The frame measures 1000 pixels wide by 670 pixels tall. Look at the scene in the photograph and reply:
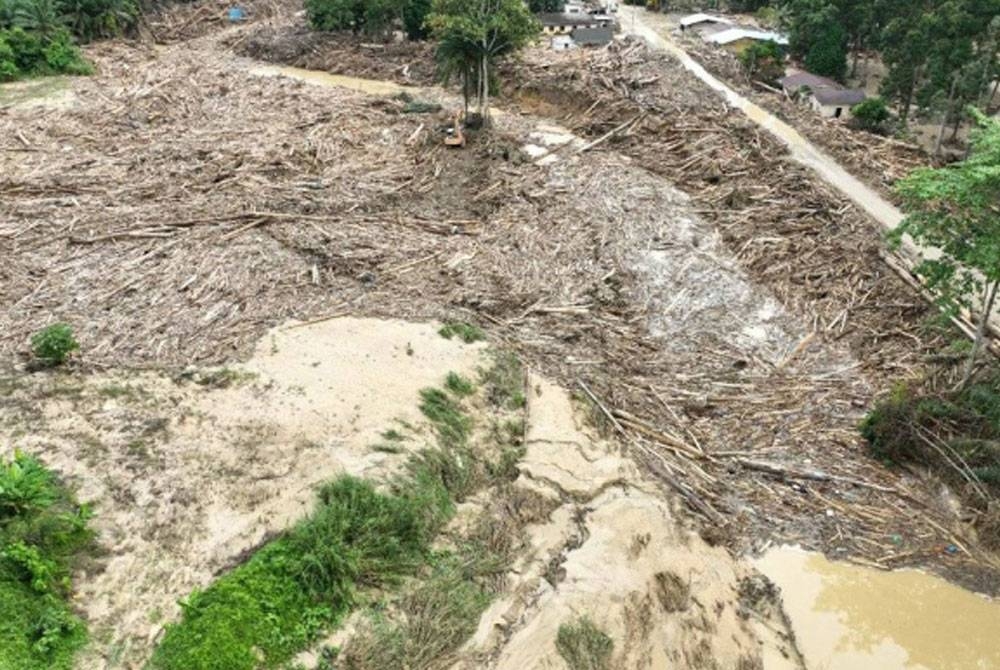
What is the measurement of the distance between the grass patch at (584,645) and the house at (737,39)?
123ft

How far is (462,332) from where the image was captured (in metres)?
13.3

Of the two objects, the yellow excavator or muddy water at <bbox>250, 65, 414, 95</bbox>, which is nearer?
the yellow excavator

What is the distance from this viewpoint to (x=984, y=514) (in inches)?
421

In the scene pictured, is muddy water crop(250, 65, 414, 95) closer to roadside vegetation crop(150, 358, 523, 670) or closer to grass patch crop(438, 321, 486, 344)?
grass patch crop(438, 321, 486, 344)

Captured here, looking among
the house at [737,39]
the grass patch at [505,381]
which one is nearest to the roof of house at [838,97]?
the house at [737,39]

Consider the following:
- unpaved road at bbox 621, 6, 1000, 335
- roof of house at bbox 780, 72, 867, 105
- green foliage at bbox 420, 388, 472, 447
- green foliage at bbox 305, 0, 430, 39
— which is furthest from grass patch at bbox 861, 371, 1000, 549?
green foliage at bbox 305, 0, 430, 39

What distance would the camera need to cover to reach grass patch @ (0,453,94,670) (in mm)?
6738

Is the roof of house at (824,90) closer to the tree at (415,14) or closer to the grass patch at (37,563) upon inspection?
the tree at (415,14)

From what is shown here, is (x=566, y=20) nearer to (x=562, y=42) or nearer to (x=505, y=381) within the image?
(x=562, y=42)

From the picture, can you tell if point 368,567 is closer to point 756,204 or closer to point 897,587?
point 897,587

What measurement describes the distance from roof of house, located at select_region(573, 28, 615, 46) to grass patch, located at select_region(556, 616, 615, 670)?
114ft

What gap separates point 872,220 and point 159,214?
1756 cm

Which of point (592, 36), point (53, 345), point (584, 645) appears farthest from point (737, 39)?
point (584, 645)

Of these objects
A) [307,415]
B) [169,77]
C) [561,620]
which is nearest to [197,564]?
[307,415]
